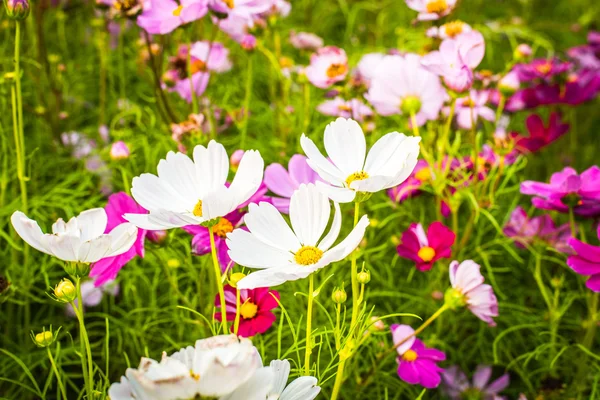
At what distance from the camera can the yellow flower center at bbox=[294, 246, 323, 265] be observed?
1.72 feet

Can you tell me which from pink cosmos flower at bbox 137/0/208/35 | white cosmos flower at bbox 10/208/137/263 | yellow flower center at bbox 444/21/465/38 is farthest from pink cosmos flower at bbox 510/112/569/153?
white cosmos flower at bbox 10/208/137/263

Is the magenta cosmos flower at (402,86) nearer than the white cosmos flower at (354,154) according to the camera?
No

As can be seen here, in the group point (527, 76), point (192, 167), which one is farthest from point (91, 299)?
point (527, 76)

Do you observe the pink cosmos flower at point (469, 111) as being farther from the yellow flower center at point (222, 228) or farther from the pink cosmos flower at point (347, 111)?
the yellow flower center at point (222, 228)

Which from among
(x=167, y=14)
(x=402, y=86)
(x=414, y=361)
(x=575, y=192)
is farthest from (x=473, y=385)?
(x=167, y=14)

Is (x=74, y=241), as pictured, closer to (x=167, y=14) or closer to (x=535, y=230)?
(x=167, y=14)

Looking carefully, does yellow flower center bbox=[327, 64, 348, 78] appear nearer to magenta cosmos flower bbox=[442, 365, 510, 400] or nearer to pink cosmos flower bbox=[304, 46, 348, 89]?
pink cosmos flower bbox=[304, 46, 348, 89]

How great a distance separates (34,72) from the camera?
117cm

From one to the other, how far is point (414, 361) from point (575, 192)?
0.29 metres

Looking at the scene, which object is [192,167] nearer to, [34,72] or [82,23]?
[34,72]

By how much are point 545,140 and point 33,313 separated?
86cm

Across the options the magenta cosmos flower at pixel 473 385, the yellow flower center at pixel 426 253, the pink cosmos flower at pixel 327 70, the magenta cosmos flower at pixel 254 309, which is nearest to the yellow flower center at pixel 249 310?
the magenta cosmos flower at pixel 254 309

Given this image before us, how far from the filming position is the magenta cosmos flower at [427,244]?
0.75m

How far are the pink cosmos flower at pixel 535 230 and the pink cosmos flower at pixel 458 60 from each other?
10.1 inches
